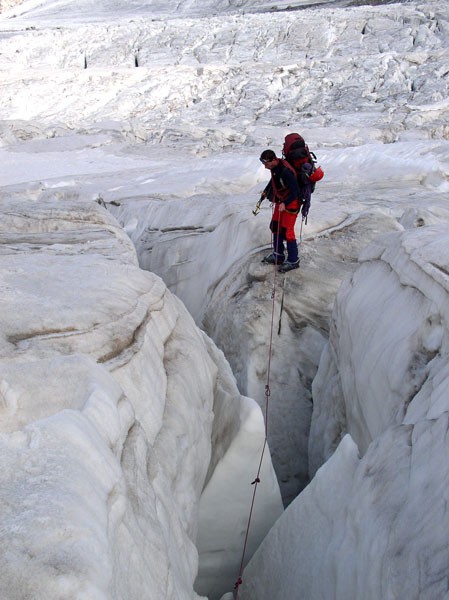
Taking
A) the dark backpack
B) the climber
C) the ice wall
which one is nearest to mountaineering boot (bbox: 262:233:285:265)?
the climber

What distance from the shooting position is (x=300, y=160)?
4.24m

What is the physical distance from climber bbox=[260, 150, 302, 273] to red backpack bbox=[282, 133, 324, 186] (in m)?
0.05

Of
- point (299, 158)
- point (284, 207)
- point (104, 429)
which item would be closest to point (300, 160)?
point (299, 158)

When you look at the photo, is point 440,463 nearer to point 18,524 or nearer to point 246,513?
point 18,524

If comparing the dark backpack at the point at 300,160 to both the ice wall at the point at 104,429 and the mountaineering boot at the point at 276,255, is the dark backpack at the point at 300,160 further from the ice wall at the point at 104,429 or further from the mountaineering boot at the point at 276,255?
the ice wall at the point at 104,429

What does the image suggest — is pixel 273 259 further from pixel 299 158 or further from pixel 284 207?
pixel 299 158

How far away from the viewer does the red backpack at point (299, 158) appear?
420 centimetres

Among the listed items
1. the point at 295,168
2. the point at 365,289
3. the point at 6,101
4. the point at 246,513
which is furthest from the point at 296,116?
the point at 246,513

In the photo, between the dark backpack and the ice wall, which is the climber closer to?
the dark backpack

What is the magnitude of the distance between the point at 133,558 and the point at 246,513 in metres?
1.52

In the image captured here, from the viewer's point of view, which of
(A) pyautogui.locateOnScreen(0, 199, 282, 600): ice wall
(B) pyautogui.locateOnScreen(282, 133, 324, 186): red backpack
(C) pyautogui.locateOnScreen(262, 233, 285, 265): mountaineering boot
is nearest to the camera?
(A) pyautogui.locateOnScreen(0, 199, 282, 600): ice wall

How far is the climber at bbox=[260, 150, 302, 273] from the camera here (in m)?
4.25

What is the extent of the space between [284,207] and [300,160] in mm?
359

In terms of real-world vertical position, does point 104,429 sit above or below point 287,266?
above
